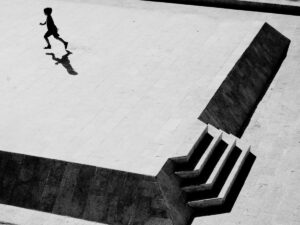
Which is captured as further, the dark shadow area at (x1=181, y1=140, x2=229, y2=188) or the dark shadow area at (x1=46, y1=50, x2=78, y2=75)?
the dark shadow area at (x1=46, y1=50, x2=78, y2=75)

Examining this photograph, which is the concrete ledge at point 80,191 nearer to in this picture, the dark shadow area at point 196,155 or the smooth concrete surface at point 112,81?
the smooth concrete surface at point 112,81

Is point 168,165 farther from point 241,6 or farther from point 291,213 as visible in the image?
point 241,6

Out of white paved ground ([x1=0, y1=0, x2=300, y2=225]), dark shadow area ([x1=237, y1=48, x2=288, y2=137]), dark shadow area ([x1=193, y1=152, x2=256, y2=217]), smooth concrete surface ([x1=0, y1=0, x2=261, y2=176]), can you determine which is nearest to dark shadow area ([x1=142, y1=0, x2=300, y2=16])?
white paved ground ([x1=0, y1=0, x2=300, y2=225])

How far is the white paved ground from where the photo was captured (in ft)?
41.7

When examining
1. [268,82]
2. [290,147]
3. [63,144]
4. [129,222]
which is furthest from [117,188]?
[268,82]

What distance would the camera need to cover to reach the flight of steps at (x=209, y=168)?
12445mm

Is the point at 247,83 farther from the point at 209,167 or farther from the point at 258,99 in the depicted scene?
the point at 209,167

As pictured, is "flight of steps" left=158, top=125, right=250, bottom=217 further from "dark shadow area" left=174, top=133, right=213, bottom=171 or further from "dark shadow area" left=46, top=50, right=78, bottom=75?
"dark shadow area" left=46, top=50, right=78, bottom=75

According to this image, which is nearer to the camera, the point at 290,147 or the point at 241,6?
the point at 290,147

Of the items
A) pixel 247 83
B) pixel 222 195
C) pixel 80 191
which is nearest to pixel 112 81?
pixel 247 83

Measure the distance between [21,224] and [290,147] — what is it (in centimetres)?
654

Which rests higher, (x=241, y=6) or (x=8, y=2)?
(x=241, y=6)

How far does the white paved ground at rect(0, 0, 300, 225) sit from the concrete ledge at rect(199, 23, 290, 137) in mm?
216

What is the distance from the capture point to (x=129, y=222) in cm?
1191
